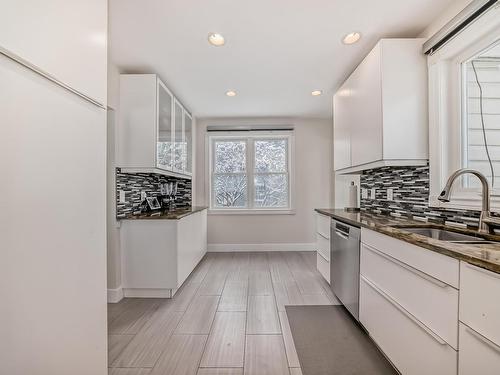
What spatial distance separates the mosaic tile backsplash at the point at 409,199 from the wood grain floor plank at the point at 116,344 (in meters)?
2.55

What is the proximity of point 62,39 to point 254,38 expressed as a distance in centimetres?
162

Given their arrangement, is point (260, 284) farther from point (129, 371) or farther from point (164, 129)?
point (164, 129)

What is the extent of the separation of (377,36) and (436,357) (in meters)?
2.33

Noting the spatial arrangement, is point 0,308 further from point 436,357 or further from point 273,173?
point 273,173

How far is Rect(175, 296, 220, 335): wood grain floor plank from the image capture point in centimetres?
210

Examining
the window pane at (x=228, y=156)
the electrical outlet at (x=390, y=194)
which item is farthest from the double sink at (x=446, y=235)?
the window pane at (x=228, y=156)

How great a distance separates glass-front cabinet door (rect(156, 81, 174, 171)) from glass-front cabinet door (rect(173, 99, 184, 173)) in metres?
0.16

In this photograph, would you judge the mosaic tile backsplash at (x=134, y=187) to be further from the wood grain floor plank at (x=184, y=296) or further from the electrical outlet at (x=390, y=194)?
the electrical outlet at (x=390, y=194)

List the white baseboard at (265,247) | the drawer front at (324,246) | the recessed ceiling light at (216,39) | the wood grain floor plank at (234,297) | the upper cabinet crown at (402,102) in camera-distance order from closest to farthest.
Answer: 1. the upper cabinet crown at (402,102)
2. the recessed ceiling light at (216,39)
3. the wood grain floor plank at (234,297)
4. the drawer front at (324,246)
5. the white baseboard at (265,247)

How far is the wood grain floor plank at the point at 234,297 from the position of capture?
2.50m

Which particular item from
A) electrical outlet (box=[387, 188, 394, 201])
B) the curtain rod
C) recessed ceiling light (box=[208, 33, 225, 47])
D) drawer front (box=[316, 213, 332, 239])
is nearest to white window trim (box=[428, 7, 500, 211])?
the curtain rod

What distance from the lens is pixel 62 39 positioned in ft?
3.21

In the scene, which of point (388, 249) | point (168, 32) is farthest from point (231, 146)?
point (388, 249)

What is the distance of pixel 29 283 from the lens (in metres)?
0.85
